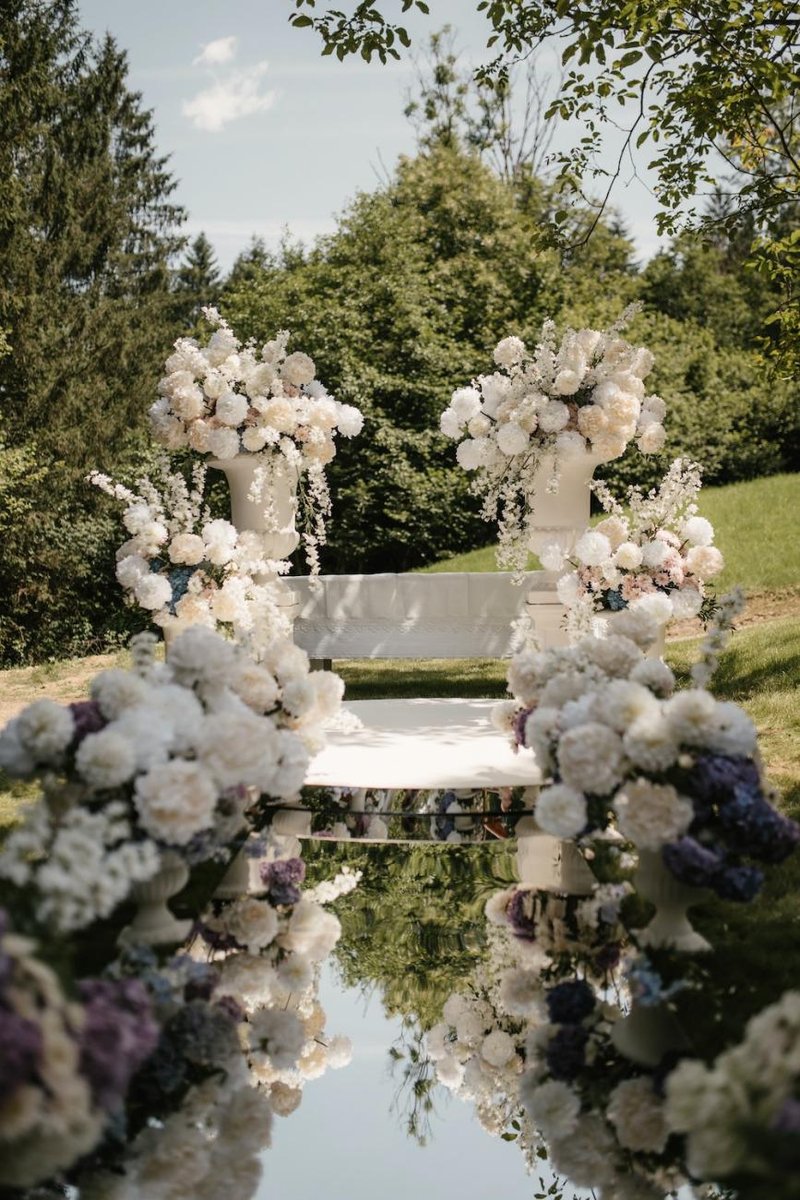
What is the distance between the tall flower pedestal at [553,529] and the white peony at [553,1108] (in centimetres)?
354

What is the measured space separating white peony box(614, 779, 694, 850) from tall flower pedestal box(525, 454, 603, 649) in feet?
11.2

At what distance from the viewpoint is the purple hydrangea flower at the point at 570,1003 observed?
3.06m

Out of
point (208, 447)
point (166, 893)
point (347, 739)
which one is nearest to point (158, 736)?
point (166, 893)

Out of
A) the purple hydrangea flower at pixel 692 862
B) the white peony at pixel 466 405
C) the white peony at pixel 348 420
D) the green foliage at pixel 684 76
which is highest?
the green foliage at pixel 684 76

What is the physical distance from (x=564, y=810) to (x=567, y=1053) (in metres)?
0.58

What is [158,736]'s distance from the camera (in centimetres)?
273

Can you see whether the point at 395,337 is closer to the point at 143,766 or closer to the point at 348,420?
the point at 348,420

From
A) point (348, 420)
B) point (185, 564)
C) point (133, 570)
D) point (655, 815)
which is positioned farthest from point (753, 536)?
point (655, 815)

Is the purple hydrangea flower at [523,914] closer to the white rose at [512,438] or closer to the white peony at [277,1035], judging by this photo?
the white peony at [277,1035]

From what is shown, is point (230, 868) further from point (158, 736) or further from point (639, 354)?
point (639, 354)

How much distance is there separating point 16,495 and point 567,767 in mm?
13200

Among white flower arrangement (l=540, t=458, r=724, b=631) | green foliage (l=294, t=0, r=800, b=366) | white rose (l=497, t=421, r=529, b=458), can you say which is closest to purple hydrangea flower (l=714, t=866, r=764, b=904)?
white flower arrangement (l=540, t=458, r=724, b=631)

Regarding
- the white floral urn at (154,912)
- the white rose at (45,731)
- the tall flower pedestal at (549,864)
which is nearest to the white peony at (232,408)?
the tall flower pedestal at (549,864)

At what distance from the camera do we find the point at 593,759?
2779 mm
